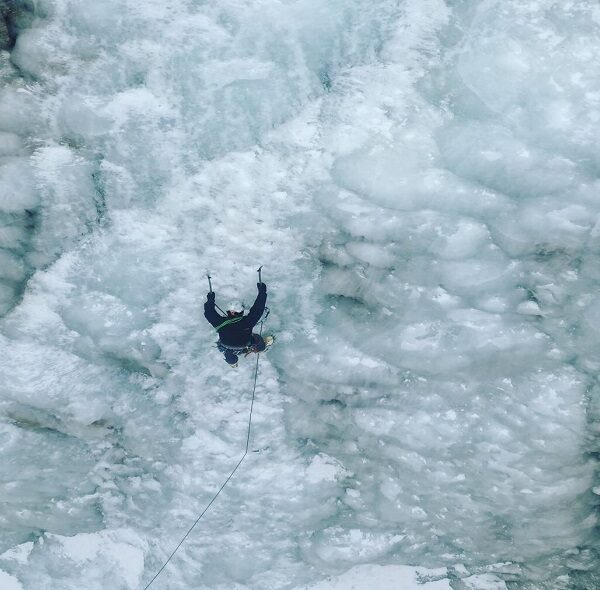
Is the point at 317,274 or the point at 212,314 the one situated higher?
the point at 317,274

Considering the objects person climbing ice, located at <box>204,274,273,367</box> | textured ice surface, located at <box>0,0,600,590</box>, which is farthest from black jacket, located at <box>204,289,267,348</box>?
textured ice surface, located at <box>0,0,600,590</box>

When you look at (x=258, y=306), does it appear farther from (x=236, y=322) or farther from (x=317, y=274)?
(x=317, y=274)

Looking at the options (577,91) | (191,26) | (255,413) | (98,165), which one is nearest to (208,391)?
(255,413)

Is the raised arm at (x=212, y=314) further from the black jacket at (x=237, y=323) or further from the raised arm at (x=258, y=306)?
the raised arm at (x=258, y=306)

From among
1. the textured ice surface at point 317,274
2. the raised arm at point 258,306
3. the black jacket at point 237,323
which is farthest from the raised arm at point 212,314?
the textured ice surface at point 317,274

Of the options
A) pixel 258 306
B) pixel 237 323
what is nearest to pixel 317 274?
pixel 258 306

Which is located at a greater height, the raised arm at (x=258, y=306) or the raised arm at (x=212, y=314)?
the raised arm at (x=258, y=306)
